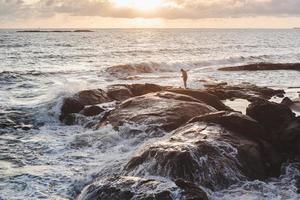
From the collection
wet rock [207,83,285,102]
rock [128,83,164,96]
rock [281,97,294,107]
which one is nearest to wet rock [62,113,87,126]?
rock [128,83,164,96]

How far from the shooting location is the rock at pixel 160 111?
1451cm

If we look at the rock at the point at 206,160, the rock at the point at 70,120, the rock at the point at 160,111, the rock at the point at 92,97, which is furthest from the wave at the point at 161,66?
the rock at the point at 206,160

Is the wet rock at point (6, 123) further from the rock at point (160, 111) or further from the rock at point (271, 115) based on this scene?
the rock at point (271, 115)

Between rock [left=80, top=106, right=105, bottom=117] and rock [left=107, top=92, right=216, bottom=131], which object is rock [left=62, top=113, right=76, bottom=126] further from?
rock [left=107, top=92, right=216, bottom=131]

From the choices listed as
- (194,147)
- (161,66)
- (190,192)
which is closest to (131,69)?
(161,66)

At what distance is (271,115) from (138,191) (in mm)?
6364

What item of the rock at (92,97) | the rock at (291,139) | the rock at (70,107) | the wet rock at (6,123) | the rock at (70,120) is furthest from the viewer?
the rock at (92,97)

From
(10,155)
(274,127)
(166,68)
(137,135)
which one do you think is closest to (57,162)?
(10,155)

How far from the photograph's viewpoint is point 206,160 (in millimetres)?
10180

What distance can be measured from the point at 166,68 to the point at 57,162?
3469 cm

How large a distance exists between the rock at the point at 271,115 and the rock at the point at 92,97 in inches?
370

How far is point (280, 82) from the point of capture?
32719 mm

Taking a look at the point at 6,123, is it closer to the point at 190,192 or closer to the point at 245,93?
the point at 190,192

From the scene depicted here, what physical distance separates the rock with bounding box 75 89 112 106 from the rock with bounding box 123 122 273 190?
9.95 m
